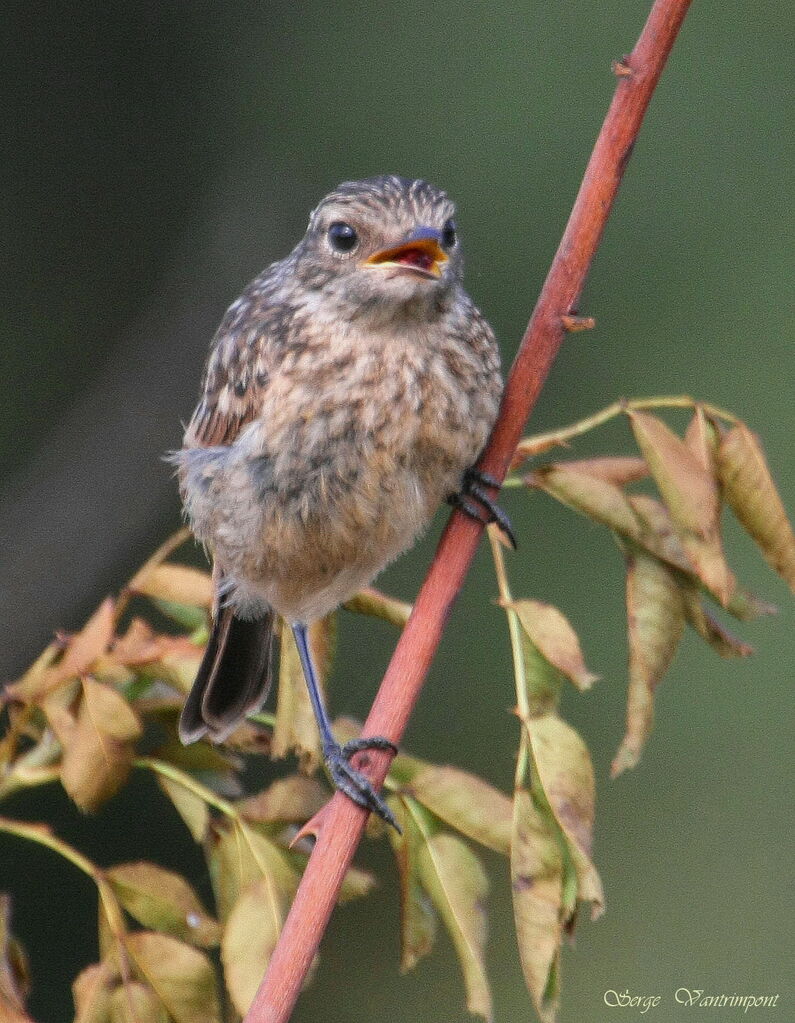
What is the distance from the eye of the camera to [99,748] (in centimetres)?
212

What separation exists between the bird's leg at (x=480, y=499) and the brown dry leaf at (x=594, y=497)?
0.15 m

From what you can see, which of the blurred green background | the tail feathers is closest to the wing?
the tail feathers

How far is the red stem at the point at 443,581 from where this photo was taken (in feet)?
5.71

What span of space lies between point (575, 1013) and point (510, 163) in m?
3.23

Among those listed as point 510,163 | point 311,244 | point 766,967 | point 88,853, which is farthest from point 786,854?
point 311,244

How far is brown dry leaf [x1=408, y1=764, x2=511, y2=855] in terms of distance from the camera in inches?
81.4

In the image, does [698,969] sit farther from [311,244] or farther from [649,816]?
[311,244]

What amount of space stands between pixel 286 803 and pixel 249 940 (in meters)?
0.24

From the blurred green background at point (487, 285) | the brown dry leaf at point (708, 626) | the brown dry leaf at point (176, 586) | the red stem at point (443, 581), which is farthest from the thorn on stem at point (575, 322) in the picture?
the blurred green background at point (487, 285)

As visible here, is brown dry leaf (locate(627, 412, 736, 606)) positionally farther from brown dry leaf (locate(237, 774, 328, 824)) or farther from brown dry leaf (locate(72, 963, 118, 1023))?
brown dry leaf (locate(72, 963, 118, 1023))

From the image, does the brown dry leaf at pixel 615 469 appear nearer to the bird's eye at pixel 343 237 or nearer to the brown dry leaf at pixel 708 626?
the brown dry leaf at pixel 708 626

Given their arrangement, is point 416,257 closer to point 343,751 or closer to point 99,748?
point 343,751

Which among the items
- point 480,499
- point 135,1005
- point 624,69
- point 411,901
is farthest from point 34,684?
point 624,69

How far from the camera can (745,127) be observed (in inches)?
234
